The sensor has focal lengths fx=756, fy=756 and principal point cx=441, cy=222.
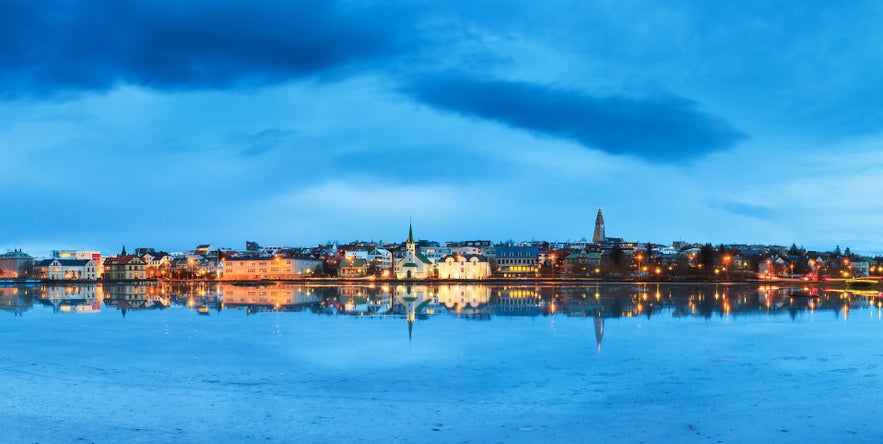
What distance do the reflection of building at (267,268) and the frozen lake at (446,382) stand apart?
253 feet

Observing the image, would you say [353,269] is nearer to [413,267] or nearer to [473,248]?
[413,267]

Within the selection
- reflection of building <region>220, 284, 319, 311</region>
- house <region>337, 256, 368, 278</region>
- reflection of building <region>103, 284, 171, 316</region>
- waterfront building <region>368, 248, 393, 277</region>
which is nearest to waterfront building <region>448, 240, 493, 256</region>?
waterfront building <region>368, 248, 393, 277</region>

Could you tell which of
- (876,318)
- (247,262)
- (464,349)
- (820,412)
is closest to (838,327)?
(876,318)

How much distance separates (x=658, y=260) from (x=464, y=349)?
89.9m

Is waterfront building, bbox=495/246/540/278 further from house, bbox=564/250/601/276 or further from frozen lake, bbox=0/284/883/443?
frozen lake, bbox=0/284/883/443

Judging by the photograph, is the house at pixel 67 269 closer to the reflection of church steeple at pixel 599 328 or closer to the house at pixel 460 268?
the house at pixel 460 268

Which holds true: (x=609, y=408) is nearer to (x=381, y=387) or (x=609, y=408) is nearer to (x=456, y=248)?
(x=381, y=387)

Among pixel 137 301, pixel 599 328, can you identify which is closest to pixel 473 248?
pixel 137 301

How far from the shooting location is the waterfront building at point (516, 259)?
10432 cm

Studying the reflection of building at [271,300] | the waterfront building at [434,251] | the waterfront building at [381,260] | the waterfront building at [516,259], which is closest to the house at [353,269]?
the waterfront building at [381,260]

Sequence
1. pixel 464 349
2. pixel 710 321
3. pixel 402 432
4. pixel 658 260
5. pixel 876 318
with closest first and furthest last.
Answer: pixel 402 432 → pixel 464 349 → pixel 710 321 → pixel 876 318 → pixel 658 260

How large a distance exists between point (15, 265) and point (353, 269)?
55.7 metres

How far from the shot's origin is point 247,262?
104 meters

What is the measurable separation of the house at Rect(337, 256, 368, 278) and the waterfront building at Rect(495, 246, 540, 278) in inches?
735
